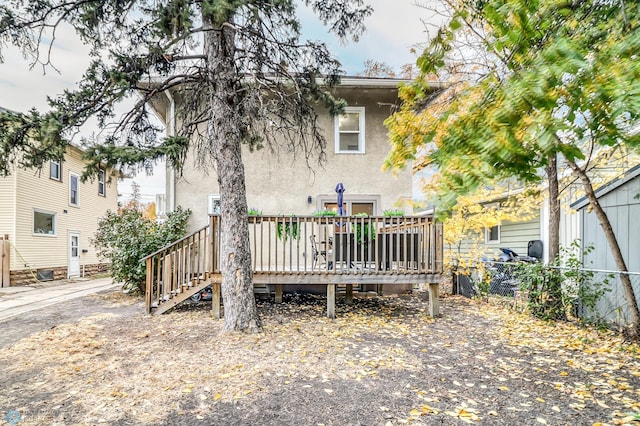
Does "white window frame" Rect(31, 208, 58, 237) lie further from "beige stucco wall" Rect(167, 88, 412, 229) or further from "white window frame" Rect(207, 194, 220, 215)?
"white window frame" Rect(207, 194, 220, 215)

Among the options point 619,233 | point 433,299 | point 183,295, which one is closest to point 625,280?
point 619,233

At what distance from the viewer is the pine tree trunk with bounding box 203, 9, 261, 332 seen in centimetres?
556

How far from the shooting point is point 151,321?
6422 millimetres

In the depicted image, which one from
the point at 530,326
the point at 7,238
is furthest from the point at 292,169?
the point at 7,238

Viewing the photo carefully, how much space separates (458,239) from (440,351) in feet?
17.9

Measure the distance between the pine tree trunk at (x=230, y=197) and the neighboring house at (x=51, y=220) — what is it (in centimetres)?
659

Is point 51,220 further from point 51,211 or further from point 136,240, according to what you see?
point 136,240

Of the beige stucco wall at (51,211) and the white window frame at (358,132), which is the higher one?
the white window frame at (358,132)

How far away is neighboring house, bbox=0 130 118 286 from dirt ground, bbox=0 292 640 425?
6.18m

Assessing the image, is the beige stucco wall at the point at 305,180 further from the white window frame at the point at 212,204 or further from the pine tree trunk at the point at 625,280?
the pine tree trunk at the point at 625,280

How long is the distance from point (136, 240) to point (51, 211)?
8.60m

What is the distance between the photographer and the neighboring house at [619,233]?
587 centimetres
